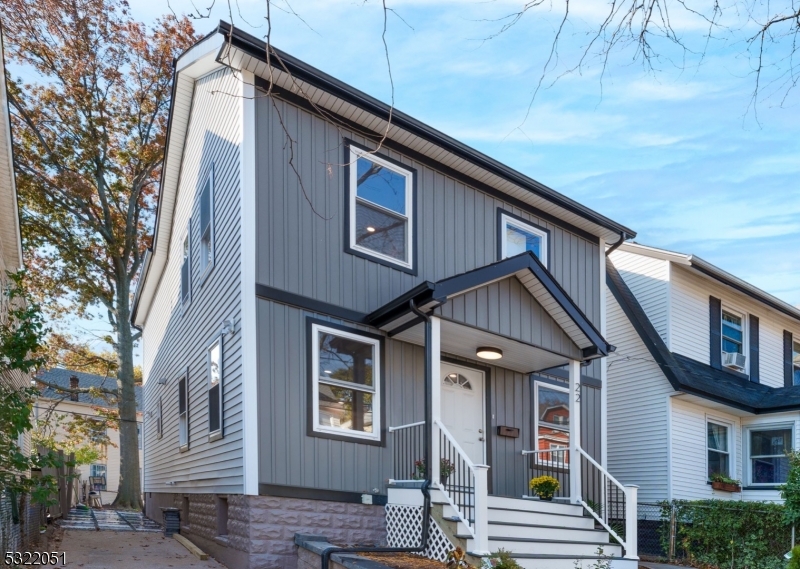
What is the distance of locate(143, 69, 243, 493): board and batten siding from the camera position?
8836 mm

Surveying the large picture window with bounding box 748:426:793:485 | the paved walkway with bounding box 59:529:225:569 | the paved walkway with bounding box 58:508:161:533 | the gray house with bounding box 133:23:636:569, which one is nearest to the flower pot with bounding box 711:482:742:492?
the large picture window with bounding box 748:426:793:485

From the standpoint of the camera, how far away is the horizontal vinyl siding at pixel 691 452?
1427cm

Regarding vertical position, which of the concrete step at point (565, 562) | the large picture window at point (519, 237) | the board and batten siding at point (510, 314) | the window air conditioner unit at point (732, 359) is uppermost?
the large picture window at point (519, 237)

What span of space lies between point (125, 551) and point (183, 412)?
330 centimetres

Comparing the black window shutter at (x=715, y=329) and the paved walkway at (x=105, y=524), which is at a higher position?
the black window shutter at (x=715, y=329)

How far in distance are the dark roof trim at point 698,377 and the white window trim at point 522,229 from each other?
403 cm

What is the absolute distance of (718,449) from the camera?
15469 millimetres

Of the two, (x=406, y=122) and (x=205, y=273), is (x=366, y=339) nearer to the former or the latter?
(x=406, y=122)

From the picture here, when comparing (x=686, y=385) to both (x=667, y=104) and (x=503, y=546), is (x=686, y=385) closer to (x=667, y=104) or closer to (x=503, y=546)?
(x=503, y=546)

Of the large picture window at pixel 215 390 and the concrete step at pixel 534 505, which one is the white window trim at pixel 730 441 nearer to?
the concrete step at pixel 534 505

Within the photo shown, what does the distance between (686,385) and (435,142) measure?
7.14 meters

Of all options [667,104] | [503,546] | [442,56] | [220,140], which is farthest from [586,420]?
[442,56]

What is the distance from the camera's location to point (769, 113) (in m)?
3.95

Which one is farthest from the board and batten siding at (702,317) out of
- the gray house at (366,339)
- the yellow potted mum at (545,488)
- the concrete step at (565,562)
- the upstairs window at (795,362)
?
the concrete step at (565,562)
